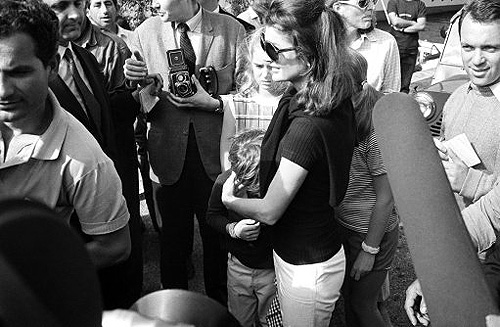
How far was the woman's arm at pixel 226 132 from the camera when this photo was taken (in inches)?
111

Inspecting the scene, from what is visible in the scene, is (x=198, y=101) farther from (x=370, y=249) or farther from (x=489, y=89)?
(x=489, y=89)

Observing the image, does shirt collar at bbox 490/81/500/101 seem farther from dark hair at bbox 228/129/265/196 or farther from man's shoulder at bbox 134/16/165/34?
man's shoulder at bbox 134/16/165/34

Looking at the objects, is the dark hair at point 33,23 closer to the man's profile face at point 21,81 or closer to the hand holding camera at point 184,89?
the man's profile face at point 21,81

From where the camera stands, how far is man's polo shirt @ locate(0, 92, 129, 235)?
168 cm

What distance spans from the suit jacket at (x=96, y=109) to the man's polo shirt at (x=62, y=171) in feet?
1.89

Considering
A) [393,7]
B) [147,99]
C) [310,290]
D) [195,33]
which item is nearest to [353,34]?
[195,33]

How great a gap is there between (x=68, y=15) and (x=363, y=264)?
1835 millimetres

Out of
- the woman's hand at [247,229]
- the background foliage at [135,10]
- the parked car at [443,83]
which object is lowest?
the background foliage at [135,10]

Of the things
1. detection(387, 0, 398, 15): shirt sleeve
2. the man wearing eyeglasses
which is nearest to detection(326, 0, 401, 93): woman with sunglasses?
the man wearing eyeglasses

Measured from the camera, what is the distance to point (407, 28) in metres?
8.36

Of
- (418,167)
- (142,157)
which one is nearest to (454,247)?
(418,167)

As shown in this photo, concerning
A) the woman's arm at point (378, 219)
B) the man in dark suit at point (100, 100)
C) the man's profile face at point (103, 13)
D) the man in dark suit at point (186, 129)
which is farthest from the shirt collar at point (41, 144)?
the man's profile face at point (103, 13)

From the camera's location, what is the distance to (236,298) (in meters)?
2.67

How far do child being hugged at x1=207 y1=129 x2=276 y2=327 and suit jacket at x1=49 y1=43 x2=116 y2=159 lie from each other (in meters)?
0.55
